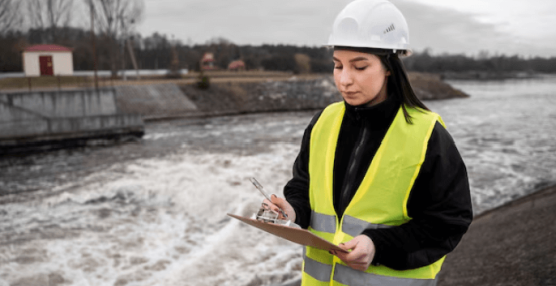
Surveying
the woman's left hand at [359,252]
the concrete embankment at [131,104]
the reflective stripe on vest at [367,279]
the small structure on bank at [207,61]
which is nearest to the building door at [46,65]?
the concrete embankment at [131,104]

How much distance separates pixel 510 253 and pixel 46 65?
1343 inches

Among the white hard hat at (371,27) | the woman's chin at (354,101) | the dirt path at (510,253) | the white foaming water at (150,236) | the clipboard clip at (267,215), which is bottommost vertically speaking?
the white foaming water at (150,236)

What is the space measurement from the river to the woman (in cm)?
486

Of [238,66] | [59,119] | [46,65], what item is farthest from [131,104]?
[238,66]

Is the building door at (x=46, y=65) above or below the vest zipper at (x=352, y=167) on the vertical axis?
above

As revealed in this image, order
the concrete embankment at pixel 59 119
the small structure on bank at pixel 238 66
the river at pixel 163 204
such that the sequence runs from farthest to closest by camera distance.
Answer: the small structure on bank at pixel 238 66 → the concrete embankment at pixel 59 119 → the river at pixel 163 204

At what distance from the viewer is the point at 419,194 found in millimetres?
1787

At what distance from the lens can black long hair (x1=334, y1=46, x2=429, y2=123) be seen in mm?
1837

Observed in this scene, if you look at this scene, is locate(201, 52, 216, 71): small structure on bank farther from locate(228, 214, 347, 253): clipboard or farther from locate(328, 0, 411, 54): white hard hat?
locate(228, 214, 347, 253): clipboard

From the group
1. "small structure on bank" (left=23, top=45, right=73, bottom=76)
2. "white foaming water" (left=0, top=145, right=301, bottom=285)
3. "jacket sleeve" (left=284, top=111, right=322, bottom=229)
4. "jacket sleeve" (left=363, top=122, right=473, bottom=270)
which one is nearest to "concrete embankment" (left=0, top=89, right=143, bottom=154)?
"small structure on bank" (left=23, top=45, right=73, bottom=76)

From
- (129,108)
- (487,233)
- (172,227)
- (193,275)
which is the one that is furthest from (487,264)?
(129,108)

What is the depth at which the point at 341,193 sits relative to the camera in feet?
6.42

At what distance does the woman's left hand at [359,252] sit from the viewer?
1692 millimetres

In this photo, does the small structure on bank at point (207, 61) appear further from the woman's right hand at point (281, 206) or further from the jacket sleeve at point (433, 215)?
the jacket sleeve at point (433, 215)
